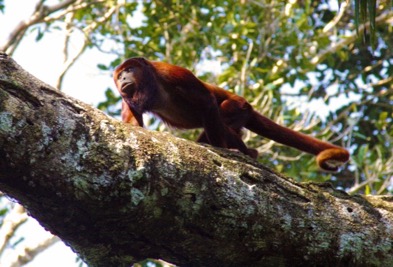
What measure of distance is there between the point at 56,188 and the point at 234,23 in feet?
A: 17.5

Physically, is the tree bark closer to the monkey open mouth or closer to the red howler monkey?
the red howler monkey

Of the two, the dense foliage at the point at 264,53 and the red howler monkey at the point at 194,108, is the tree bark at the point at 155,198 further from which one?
the dense foliage at the point at 264,53

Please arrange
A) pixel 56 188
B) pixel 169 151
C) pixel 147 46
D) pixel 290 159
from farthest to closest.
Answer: pixel 147 46 < pixel 290 159 < pixel 169 151 < pixel 56 188

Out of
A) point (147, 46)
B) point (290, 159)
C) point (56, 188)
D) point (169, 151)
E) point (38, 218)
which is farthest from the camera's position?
point (147, 46)

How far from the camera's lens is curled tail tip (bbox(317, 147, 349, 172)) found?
4.47 m

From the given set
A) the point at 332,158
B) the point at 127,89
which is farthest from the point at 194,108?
the point at 332,158

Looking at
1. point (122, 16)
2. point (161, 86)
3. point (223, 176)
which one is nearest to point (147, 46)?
point (122, 16)

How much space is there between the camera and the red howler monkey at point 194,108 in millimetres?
4473

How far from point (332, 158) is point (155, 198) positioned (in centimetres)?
245

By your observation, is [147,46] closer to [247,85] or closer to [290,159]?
[247,85]

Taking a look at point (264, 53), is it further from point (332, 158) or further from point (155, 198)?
point (155, 198)

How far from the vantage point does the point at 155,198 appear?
7.56 ft

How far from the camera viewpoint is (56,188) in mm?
2139

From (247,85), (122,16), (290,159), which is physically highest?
(122,16)
